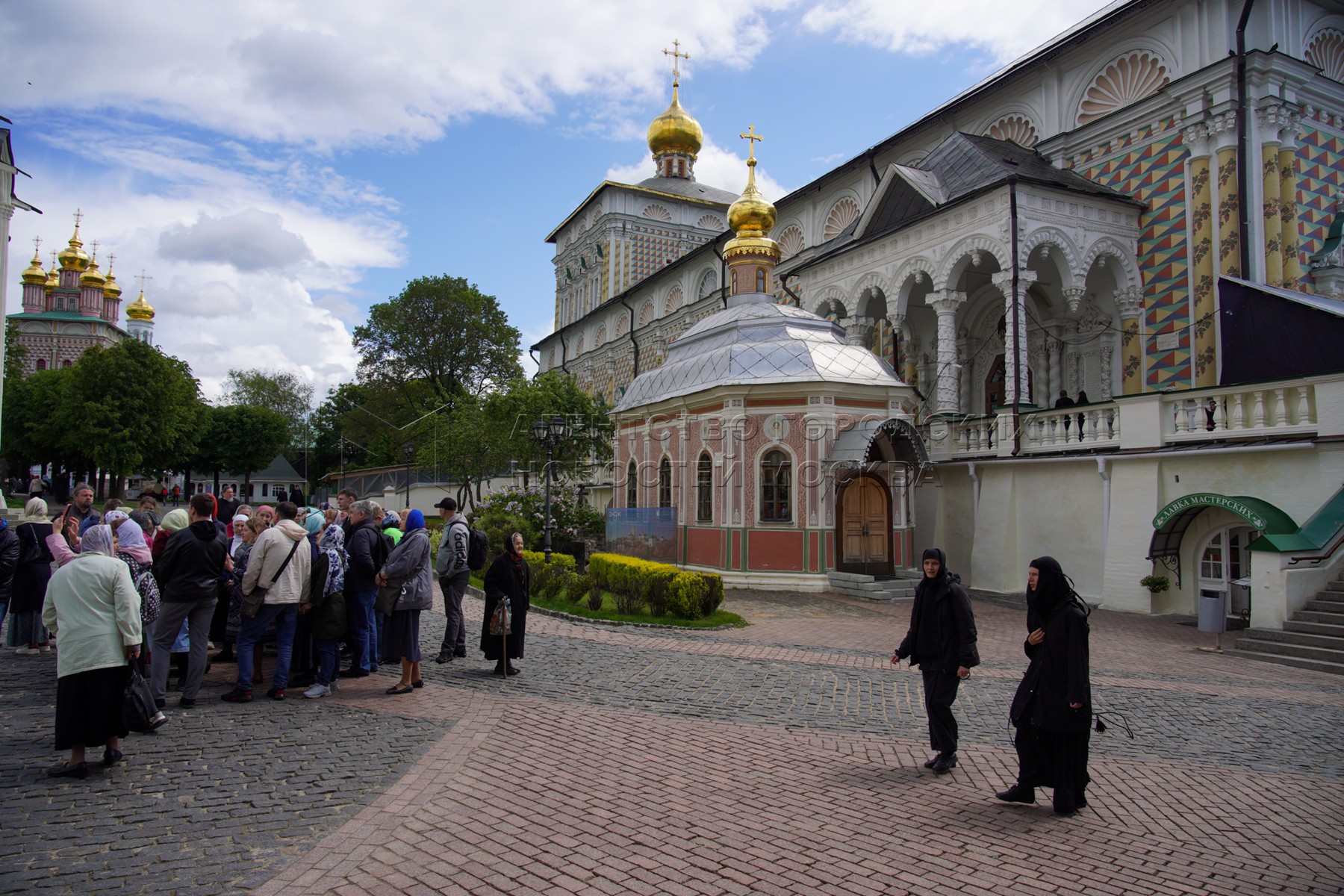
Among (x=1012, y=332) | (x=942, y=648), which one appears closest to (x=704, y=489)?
(x=1012, y=332)

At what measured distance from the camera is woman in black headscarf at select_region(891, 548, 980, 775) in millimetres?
5848

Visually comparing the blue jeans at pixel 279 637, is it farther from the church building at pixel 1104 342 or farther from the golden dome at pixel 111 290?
the golden dome at pixel 111 290

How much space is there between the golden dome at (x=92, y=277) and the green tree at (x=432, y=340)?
43021 millimetres

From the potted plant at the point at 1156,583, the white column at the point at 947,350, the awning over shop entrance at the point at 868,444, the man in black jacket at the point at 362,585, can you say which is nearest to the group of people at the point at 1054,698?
the man in black jacket at the point at 362,585

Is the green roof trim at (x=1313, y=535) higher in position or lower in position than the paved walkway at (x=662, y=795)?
higher

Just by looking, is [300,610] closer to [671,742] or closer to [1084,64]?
[671,742]

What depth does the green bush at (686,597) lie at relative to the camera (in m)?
12.6

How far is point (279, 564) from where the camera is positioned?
24.2 ft

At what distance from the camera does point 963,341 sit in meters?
23.2

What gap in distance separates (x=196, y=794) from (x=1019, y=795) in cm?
520

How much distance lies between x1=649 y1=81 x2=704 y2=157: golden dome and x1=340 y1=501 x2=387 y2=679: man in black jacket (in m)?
41.0

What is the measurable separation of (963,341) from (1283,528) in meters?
12.4

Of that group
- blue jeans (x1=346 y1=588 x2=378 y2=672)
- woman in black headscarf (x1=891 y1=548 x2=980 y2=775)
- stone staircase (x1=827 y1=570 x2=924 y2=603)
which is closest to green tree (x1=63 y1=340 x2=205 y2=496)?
stone staircase (x1=827 y1=570 x2=924 y2=603)

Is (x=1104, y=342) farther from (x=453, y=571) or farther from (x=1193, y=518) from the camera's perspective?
(x=453, y=571)
